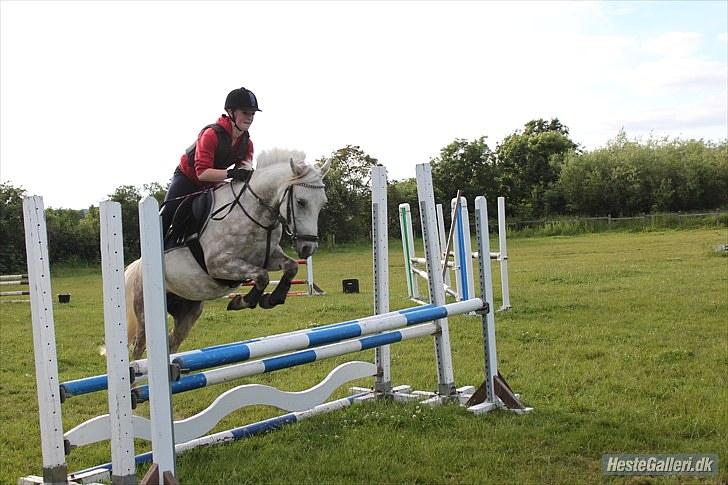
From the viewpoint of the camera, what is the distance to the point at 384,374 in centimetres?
568

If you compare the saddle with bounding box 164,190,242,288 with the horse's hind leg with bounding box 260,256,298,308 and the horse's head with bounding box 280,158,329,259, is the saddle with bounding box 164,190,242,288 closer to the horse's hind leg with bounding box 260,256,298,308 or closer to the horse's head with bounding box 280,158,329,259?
the horse's hind leg with bounding box 260,256,298,308

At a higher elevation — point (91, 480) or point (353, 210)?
point (353, 210)

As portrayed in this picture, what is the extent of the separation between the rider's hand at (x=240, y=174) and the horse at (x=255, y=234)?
0.07 feet

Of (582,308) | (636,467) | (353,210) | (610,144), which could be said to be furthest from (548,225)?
(636,467)

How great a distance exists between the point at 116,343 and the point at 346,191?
3.21 m

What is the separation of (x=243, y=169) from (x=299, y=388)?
2.95 meters

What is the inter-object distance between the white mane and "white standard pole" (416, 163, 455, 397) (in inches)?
69.9

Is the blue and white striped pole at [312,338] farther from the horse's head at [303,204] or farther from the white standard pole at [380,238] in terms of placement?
the horse's head at [303,204]

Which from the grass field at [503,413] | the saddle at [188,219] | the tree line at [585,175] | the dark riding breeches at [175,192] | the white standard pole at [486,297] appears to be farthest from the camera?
the tree line at [585,175]

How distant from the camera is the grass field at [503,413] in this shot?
4.04 meters

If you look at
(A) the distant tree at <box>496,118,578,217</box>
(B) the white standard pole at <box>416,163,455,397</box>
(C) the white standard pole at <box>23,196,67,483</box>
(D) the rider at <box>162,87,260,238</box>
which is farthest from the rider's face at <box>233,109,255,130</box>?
(A) the distant tree at <box>496,118,578,217</box>

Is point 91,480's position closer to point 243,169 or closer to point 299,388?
point 243,169

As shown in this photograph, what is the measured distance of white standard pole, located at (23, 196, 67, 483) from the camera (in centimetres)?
332

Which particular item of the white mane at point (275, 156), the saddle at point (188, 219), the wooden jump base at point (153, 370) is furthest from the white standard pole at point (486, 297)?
the saddle at point (188, 219)
